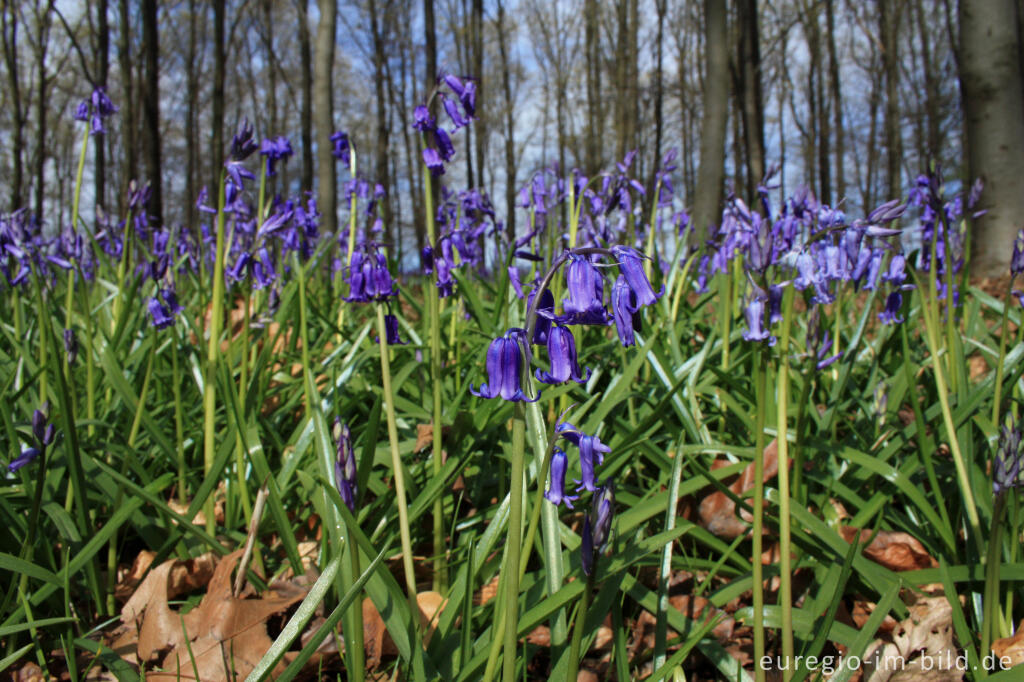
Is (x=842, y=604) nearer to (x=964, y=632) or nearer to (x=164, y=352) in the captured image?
(x=964, y=632)

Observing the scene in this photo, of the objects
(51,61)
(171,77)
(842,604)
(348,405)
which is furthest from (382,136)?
(842,604)

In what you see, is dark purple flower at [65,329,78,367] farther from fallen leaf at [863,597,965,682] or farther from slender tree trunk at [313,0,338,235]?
slender tree trunk at [313,0,338,235]

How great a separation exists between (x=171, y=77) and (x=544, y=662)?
32023mm

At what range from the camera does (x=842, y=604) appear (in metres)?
1.73

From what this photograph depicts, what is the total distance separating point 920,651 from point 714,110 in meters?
7.96

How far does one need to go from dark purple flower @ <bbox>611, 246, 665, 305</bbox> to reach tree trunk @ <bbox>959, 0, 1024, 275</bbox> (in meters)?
5.01

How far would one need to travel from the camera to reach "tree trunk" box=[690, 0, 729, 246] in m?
7.75

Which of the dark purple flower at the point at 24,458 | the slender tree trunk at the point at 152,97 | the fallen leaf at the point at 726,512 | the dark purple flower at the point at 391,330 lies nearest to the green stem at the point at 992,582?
the fallen leaf at the point at 726,512

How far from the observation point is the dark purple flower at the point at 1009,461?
4.38 ft

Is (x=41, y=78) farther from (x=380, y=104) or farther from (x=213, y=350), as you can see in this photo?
(x=213, y=350)

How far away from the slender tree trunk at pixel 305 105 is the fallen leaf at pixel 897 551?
31.6 ft

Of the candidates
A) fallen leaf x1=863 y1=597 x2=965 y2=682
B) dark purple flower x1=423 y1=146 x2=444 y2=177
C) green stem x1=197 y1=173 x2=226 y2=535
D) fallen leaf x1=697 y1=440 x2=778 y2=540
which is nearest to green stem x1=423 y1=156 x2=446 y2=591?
dark purple flower x1=423 y1=146 x2=444 y2=177

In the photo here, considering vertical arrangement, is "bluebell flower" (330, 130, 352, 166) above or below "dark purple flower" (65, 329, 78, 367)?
above

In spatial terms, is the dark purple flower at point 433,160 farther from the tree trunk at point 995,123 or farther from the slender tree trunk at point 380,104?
the slender tree trunk at point 380,104
